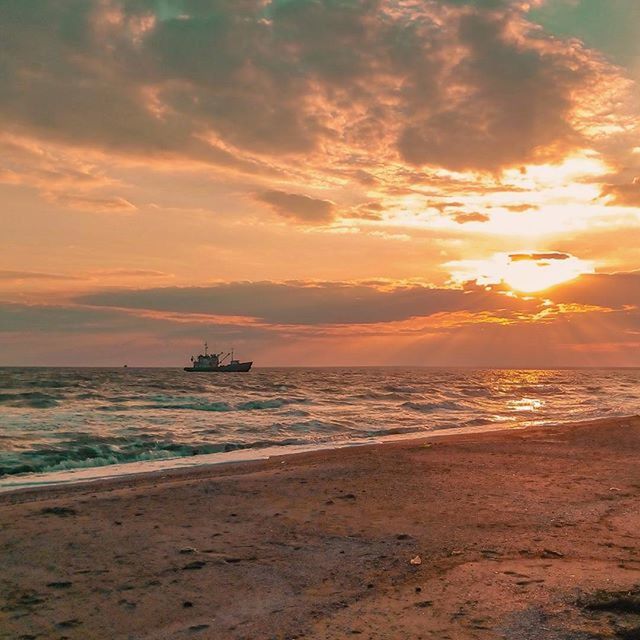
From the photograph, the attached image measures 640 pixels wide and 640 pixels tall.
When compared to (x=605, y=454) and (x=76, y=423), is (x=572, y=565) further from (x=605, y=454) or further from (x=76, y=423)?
(x=76, y=423)

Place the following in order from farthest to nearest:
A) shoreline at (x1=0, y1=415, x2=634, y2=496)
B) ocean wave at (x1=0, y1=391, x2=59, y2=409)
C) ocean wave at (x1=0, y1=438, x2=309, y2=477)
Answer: ocean wave at (x1=0, y1=391, x2=59, y2=409)
ocean wave at (x1=0, y1=438, x2=309, y2=477)
shoreline at (x1=0, y1=415, x2=634, y2=496)

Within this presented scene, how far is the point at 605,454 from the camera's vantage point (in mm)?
16344

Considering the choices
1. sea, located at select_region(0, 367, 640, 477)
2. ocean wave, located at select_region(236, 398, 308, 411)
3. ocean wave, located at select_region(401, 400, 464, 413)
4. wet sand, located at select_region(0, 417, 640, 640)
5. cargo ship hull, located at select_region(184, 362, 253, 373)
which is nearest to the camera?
wet sand, located at select_region(0, 417, 640, 640)

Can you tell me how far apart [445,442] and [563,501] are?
9.69m

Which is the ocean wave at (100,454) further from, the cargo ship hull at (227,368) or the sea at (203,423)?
the cargo ship hull at (227,368)

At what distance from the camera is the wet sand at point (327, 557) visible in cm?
516

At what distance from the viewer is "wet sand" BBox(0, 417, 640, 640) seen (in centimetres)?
516

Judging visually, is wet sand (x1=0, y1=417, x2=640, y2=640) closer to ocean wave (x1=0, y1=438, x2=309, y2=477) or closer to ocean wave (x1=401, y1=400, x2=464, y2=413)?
ocean wave (x1=0, y1=438, x2=309, y2=477)

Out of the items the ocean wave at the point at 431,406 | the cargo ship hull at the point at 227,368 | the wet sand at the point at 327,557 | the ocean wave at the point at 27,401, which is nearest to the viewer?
the wet sand at the point at 327,557

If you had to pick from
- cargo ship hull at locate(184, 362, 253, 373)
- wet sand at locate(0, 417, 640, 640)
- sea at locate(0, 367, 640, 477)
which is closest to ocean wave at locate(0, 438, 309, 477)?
sea at locate(0, 367, 640, 477)

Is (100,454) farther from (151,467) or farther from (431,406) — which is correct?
(431,406)

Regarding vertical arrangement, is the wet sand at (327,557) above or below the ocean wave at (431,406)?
above

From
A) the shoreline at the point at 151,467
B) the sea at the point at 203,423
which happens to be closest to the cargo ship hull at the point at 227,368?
the sea at the point at 203,423

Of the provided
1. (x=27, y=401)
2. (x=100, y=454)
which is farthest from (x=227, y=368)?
(x=100, y=454)
